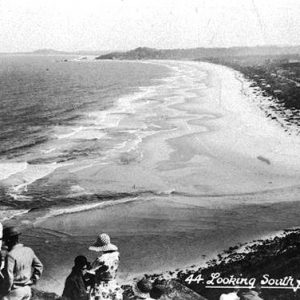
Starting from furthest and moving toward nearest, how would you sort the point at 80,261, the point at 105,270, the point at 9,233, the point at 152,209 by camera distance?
the point at 152,209 → the point at 80,261 → the point at 105,270 → the point at 9,233

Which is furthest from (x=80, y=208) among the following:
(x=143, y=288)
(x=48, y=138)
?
(x=48, y=138)

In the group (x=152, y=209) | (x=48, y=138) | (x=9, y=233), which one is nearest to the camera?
(x=9, y=233)

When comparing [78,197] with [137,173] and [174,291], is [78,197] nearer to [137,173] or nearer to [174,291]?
[137,173]

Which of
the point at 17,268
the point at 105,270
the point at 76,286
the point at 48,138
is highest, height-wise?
the point at 17,268

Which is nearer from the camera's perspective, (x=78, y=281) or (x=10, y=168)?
(x=78, y=281)

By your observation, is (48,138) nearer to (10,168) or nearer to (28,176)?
(10,168)

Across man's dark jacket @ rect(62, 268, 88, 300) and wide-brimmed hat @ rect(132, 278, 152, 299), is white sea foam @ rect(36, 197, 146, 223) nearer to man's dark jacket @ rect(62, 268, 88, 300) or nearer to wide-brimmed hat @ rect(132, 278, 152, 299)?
man's dark jacket @ rect(62, 268, 88, 300)

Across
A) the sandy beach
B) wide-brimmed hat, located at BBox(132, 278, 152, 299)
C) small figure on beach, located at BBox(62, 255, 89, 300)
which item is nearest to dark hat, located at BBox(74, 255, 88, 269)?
small figure on beach, located at BBox(62, 255, 89, 300)
